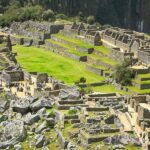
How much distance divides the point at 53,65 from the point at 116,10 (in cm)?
10423

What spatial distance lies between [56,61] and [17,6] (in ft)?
152

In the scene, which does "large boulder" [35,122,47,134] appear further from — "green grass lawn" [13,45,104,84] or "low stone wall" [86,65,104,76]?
"low stone wall" [86,65,104,76]

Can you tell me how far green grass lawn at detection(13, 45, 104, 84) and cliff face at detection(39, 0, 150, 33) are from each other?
234 ft

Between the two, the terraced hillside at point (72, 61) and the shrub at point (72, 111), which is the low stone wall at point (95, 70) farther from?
the shrub at point (72, 111)

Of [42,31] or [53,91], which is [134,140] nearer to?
[53,91]

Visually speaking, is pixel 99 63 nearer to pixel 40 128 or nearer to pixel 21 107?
pixel 21 107

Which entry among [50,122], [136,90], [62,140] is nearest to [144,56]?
[136,90]

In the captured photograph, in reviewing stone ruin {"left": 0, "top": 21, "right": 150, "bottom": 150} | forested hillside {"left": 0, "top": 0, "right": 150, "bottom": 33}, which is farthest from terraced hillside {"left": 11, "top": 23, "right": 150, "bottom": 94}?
forested hillside {"left": 0, "top": 0, "right": 150, "bottom": 33}

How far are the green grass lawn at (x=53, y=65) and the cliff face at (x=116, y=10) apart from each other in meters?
71.2

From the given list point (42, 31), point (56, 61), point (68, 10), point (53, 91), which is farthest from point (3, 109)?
point (68, 10)

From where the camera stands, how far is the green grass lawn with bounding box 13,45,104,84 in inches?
2552

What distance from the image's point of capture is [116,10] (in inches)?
6816

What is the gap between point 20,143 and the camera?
110 feet

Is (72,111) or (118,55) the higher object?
(72,111)
